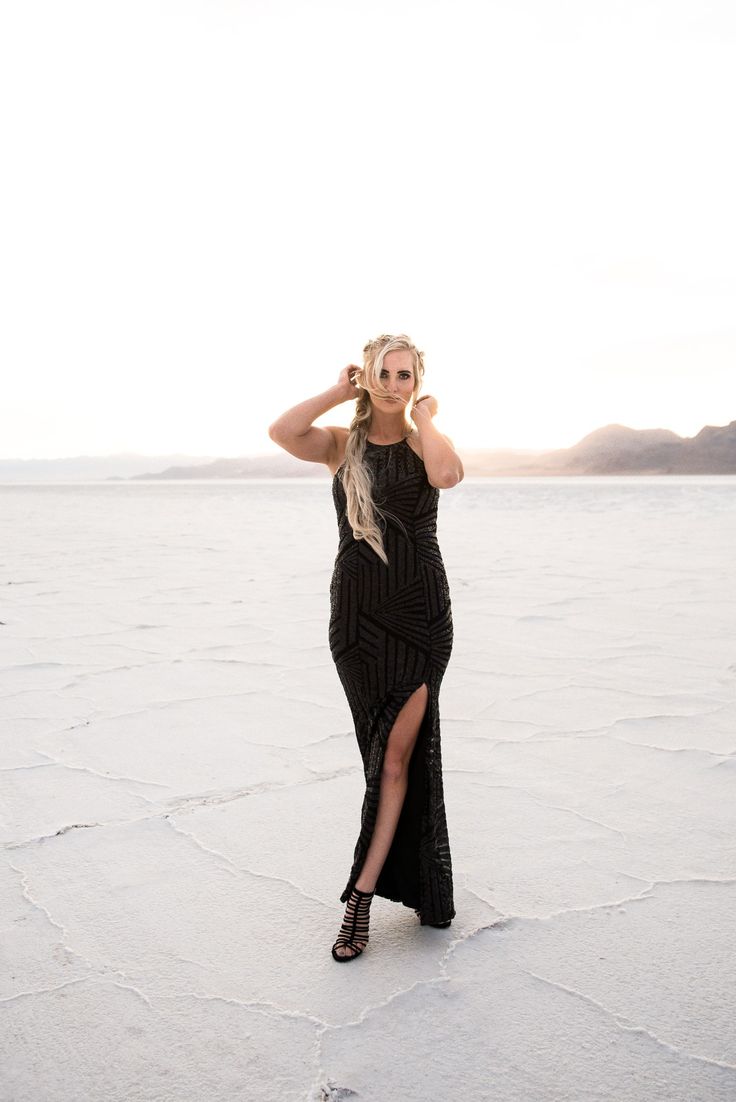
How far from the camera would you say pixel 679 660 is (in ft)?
14.2

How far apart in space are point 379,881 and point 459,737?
126 cm

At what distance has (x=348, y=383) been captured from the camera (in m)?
2.05

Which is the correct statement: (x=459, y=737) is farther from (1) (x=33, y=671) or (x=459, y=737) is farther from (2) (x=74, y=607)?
(2) (x=74, y=607)

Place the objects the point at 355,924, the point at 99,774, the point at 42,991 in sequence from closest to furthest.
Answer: the point at 42,991
the point at 355,924
the point at 99,774

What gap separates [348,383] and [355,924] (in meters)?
1.20

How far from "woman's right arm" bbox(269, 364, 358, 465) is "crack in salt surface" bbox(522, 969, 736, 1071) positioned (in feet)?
4.05

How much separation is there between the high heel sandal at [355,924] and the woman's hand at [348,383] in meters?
1.10

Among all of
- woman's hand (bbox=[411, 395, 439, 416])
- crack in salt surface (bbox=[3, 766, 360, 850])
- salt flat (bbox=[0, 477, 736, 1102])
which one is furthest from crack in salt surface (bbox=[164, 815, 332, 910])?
woman's hand (bbox=[411, 395, 439, 416])

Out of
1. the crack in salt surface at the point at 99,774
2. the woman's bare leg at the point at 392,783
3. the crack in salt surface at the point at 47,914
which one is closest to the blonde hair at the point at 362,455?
the woman's bare leg at the point at 392,783

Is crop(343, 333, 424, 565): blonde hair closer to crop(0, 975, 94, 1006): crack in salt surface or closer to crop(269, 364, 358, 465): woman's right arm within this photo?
crop(269, 364, 358, 465): woman's right arm

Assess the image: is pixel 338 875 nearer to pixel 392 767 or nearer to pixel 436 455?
pixel 392 767

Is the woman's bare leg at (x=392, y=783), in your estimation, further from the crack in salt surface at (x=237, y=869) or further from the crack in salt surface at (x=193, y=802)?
the crack in salt surface at (x=193, y=802)

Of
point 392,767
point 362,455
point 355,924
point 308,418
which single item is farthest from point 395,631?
point 355,924

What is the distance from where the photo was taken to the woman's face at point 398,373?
6.45 feet
